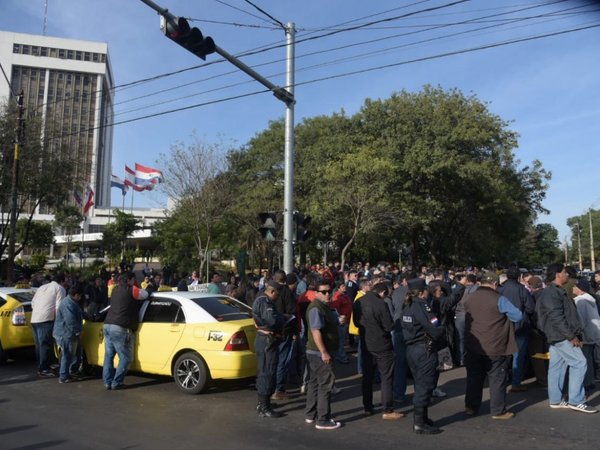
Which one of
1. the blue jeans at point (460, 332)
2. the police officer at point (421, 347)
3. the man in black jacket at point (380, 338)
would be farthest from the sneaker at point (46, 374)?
the blue jeans at point (460, 332)

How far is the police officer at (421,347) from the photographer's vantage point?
6.05 metres

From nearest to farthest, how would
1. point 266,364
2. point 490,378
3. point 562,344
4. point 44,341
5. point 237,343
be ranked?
point 490,378 < point 266,364 < point 562,344 < point 237,343 < point 44,341

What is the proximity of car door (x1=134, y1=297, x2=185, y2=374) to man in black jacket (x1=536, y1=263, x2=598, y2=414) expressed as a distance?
16.9 ft

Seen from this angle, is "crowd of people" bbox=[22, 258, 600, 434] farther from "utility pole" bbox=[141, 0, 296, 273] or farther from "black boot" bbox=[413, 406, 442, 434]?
"utility pole" bbox=[141, 0, 296, 273]

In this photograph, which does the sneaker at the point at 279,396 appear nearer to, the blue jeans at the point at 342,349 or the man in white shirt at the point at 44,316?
the blue jeans at the point at 342,349

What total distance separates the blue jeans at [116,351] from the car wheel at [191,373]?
79 centimetres

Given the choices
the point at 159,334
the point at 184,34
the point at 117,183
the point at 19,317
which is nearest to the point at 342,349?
the point at 159,334

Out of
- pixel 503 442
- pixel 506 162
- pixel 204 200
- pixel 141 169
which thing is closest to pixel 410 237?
pixel 506 162

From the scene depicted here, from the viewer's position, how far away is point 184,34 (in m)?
8.92

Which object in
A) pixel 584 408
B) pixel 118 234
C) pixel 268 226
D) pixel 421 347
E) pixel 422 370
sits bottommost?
pixel 584 408

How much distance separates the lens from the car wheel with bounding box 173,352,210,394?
7.67 metres

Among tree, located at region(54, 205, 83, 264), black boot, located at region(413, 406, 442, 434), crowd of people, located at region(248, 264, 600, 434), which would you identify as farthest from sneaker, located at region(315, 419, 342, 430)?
tree, located at region(54, 205, 83, 264)

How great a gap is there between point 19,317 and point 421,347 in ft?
25.1

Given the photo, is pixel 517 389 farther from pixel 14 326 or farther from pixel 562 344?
pixel 14 326
